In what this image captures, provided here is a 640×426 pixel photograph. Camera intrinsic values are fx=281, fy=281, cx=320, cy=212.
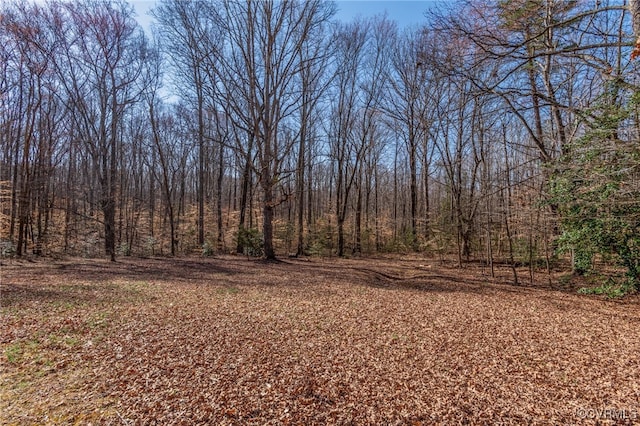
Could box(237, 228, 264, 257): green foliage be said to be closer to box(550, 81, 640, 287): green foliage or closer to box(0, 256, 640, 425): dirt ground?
box(0, 256, 640, 425): dirt ground

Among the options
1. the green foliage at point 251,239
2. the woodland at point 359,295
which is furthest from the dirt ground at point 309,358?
the green foliage at point 251,239

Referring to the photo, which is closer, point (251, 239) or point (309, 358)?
point (309, 358)

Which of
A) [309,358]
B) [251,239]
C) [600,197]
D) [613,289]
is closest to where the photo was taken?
[309,358]

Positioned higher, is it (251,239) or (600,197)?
(600,197)

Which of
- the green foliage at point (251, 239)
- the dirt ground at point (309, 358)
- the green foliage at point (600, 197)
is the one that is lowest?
the dirt ground at point (309, 358)

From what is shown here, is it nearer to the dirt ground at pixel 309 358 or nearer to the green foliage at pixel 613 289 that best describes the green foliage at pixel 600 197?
the green foliage at pixel 613 289

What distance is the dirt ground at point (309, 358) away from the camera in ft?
7.46

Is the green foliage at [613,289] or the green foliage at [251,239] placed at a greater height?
the green foliage at [251,239]

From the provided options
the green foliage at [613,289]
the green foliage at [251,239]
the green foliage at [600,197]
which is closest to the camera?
the green foliage at [600,197]

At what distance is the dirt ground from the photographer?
2.27 m

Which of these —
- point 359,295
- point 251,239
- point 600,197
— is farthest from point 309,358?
point 251,239

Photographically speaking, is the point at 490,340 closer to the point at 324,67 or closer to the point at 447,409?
the point at 447,409

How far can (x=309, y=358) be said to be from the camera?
3111 millimetres

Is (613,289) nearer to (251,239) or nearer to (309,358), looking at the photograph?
(309,358)
